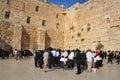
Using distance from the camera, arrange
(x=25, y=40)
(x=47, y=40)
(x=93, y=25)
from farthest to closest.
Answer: (x=47, y=40)
(x=25, y=40)
(x=93, y=25)

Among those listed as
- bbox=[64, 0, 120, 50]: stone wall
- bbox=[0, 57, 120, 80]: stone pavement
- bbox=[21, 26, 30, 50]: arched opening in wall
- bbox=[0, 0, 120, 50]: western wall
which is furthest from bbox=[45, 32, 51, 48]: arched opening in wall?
bbox=[0, 57, 120, 80]: stone pavement

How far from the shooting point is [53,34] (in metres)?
35.7

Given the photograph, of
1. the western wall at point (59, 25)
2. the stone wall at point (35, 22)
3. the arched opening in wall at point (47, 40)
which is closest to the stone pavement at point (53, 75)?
the western wall at point (59, 25)

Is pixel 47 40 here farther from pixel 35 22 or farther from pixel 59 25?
pixel 59 25

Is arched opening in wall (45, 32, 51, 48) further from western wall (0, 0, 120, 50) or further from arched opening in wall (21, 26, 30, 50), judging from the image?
arched opening in wall (21, 26, 30, 50)

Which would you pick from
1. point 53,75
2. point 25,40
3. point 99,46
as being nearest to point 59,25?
point 25,40

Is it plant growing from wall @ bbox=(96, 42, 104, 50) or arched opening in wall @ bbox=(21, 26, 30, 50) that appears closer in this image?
plant growing from wall @ bbox=(96, 42, 104, 50)

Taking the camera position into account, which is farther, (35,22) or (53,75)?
(35,22)

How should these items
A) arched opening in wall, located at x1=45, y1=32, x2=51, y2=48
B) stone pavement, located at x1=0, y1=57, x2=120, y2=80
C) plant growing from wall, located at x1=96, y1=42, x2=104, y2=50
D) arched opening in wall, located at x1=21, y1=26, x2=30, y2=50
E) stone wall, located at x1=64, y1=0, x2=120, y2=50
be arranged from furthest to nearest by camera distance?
arched opening in wall, located at x1=45, y1=32, x2=51, y2=48 → arched opening in wall, located at x1=21, y1=26, x2=30, y2=50 → plant growing from wall, located at x1=96, y1=42, x2=104, y2=50 → stone wall, located at x1=64, y1=0, x2=120, y2=50 → stone pavement, located at x1=0, y1=57, x2=120, y2=80

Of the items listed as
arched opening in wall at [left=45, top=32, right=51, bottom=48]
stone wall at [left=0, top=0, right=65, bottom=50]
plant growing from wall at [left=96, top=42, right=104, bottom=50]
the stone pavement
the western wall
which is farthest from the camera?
arched opening in wall at [left=45, top=32, right=51, bottom=48]

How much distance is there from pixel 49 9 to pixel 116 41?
15.4 meters

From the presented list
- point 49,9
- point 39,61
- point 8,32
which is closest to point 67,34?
point 49,9

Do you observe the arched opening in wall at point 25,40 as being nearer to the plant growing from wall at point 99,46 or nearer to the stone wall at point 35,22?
the stone wall at point 35,22

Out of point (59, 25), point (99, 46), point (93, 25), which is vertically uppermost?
point (59, 25)
